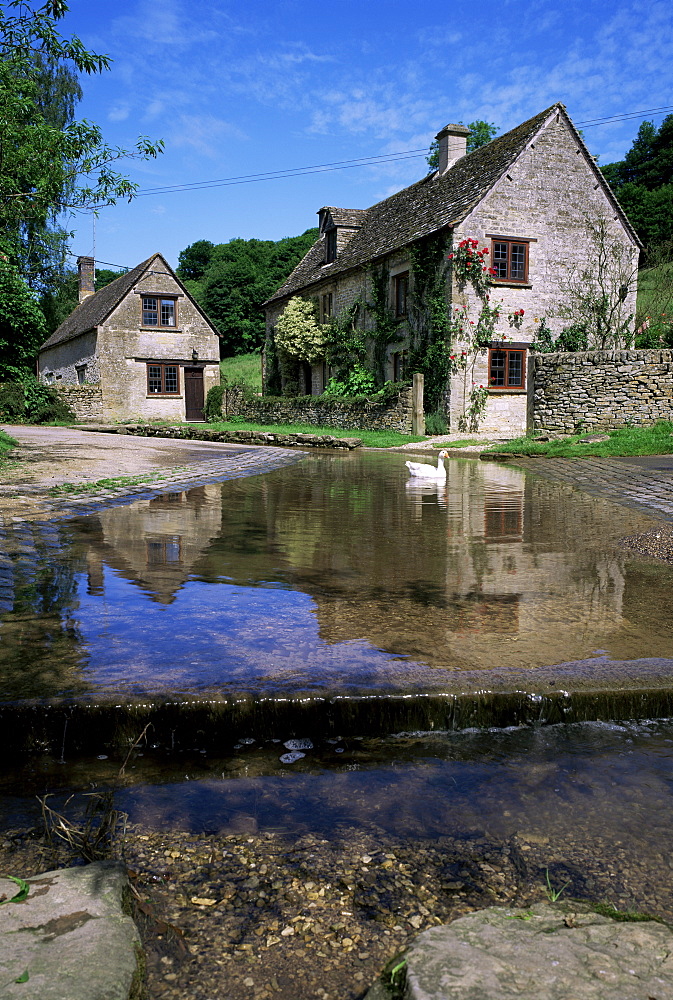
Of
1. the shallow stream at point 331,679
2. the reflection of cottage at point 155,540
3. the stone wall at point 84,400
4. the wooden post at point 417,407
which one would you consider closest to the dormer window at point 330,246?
the wooden post at point 417,407

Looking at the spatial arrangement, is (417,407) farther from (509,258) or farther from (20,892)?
(20,892)

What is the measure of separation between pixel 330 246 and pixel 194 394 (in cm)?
1191

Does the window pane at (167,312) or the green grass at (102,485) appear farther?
the window pane at (167,312)

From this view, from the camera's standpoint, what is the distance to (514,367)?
82.9 ft

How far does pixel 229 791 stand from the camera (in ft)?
9.53

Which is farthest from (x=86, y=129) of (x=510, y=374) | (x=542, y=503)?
(x=510, y=374)

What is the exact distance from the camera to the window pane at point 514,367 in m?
25.1

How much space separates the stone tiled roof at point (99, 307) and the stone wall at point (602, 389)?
2505 centimetres

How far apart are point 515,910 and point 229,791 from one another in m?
1.26

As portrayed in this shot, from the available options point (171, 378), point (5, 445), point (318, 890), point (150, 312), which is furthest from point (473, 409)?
point (318, 890)

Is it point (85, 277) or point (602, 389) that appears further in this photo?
point (85, 277)

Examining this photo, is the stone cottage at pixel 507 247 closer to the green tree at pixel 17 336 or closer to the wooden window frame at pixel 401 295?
the wooden window frame at pixel 401 295

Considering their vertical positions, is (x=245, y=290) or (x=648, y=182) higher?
(x=648, y=182)

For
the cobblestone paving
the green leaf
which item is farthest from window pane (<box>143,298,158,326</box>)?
the green leaf
